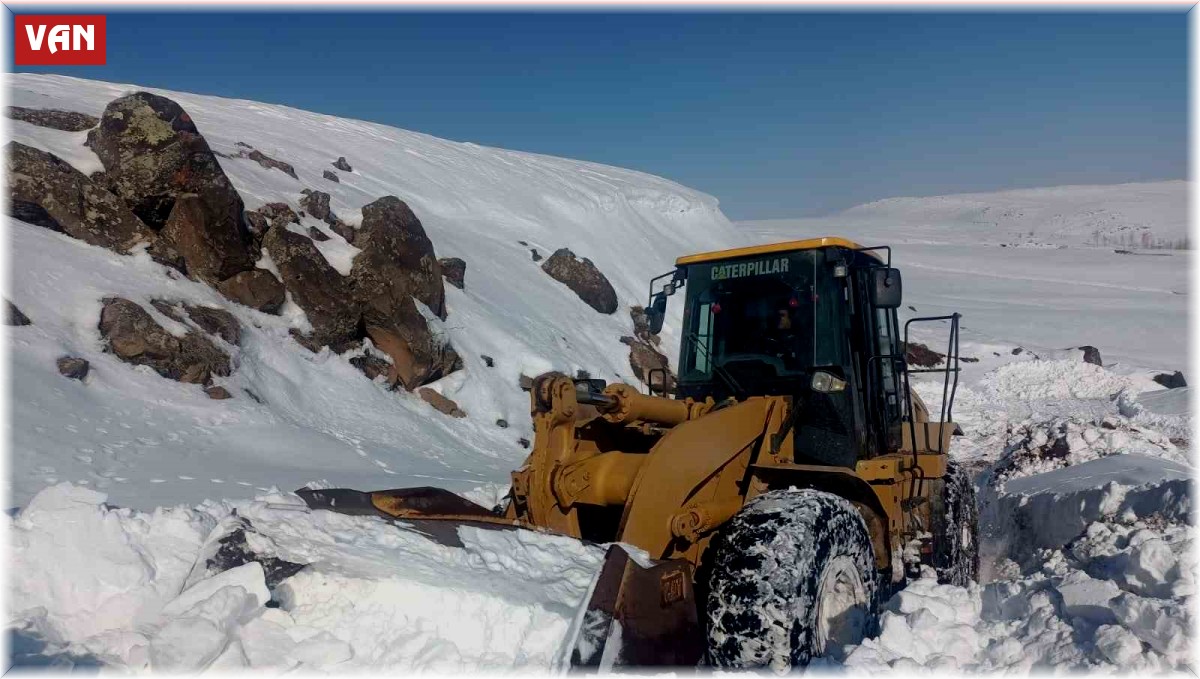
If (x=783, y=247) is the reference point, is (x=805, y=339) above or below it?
below

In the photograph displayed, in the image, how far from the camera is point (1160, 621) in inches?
156

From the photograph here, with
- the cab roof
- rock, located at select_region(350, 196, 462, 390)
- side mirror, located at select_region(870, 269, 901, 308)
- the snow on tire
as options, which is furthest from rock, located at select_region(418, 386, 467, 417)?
the snow on tire

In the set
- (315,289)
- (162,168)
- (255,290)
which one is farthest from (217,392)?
(162,168)

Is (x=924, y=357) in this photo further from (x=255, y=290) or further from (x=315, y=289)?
(x=255, y=290)

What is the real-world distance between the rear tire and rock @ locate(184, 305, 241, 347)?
30.2 feet

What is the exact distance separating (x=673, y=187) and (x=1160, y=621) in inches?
1593

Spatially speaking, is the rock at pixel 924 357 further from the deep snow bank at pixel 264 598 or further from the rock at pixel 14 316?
A: the deep snow bank at pixel 264 598

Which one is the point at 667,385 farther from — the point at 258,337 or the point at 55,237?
the point at 55,237

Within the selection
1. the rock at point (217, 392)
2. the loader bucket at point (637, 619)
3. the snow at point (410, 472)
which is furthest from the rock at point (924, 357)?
the loader bucket at point (637, 619)

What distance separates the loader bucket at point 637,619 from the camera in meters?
3.35

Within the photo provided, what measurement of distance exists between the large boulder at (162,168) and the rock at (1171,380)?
64.2 ft

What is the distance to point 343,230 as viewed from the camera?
53.5ft

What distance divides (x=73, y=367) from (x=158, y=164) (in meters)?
4.49

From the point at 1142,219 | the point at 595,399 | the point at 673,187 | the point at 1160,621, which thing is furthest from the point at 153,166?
the point at 1142,219
